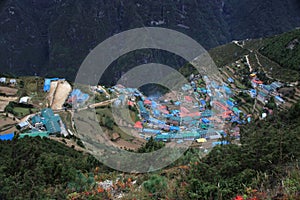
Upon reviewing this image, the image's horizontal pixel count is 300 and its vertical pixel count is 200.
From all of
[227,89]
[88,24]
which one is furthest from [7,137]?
[88,24]

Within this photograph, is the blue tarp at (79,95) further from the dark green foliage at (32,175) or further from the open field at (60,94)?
the dark green foliage at (32,175)

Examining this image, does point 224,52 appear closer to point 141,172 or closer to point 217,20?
point 141,172

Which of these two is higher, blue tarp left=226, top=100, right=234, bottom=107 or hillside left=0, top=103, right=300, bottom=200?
hillside left=0, top=103, right=300, bottom=200

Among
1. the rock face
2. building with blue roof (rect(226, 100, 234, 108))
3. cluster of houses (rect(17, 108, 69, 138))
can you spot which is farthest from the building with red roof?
the rock face

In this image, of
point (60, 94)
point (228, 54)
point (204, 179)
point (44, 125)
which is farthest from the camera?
point (228, 54)

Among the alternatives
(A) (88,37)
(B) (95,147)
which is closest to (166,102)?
(B) (95,147)

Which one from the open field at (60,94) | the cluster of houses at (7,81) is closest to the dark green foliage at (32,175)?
the open field at (60,94)

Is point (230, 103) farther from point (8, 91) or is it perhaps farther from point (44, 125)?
point (8, 91)

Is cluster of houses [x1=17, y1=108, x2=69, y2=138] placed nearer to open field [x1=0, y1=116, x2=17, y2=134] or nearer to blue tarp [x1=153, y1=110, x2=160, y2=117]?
open field [x1=0, y1=116, x2=17, y2=134]
